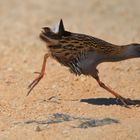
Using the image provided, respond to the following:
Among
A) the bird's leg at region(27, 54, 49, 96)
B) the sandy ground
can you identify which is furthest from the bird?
the sandy ground

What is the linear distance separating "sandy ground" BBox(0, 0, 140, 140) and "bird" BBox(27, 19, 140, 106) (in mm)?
374

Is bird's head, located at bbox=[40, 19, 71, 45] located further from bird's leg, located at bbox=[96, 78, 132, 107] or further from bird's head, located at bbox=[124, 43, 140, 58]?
bird's head, located at bbox=[124, 43, 140, 58]

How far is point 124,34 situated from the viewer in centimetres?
1280

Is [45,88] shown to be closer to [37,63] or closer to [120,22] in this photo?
[37,63]

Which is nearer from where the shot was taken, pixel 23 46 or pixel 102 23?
pixel 23 46

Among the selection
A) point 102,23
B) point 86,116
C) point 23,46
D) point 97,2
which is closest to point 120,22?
point 102,23

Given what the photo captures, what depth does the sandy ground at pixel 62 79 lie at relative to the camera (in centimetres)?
→ 797

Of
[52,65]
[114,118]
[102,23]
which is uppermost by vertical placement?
[102,23]

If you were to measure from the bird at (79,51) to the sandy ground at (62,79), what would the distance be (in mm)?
374

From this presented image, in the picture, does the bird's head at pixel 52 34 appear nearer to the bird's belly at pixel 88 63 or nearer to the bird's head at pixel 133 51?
the bird's belly at pixel 88 63

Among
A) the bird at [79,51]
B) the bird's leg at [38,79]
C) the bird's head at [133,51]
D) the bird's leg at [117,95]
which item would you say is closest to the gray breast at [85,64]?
the bird at [79,51]

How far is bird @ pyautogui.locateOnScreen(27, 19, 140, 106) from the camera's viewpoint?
8930 mm

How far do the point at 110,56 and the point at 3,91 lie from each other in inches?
62.3

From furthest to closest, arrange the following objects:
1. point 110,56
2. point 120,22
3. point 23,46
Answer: point 120,22
point 23,46
point 110,56
